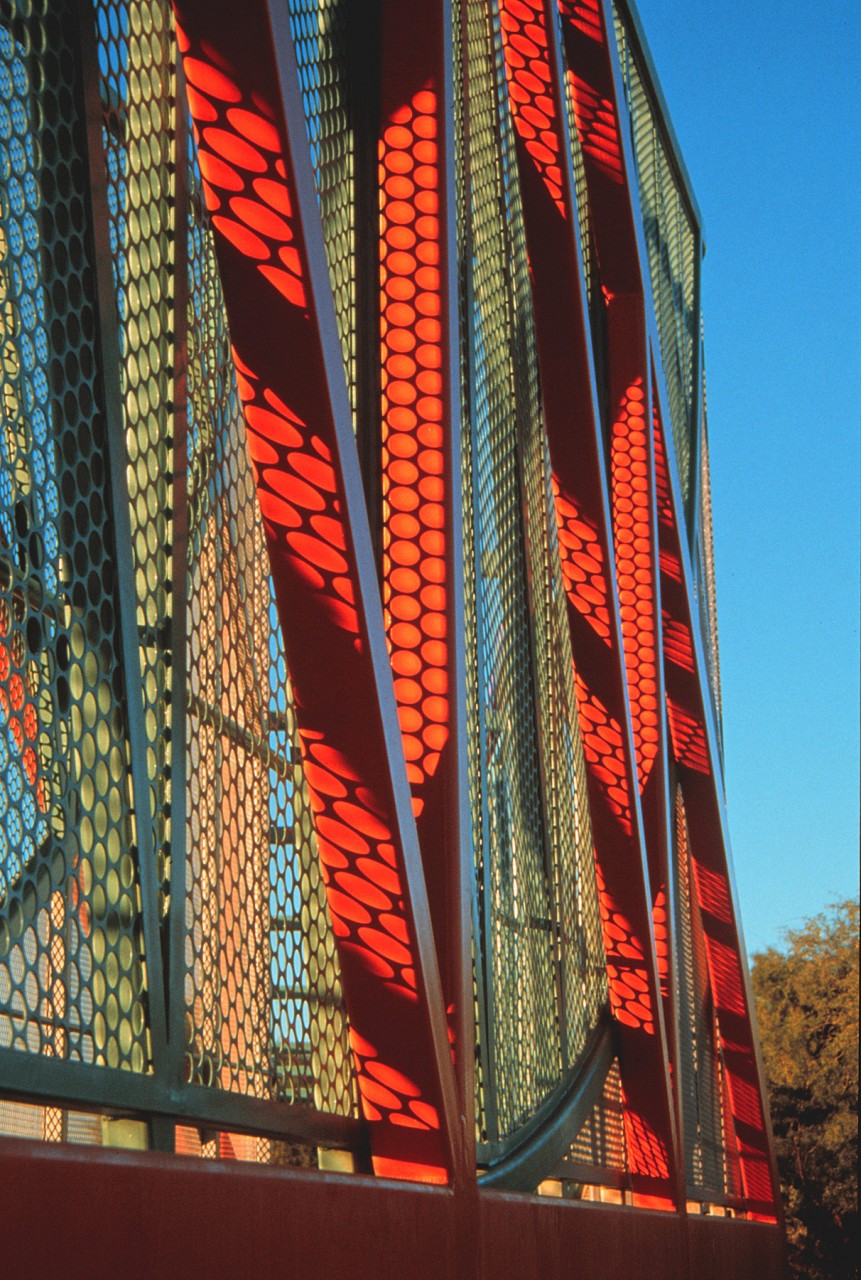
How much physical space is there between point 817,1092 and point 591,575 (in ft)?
91.6

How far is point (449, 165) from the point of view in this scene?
6078mm

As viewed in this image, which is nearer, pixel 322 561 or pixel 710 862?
pixel 322 561

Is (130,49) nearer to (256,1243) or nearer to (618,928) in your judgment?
(256,1243)

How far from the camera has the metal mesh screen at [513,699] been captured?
7.88m

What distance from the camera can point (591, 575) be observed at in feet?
31.1

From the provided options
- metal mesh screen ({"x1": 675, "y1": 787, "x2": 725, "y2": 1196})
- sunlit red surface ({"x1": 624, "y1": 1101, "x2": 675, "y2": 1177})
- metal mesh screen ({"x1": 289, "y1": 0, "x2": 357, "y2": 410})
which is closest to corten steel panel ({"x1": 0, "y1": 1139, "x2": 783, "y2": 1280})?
metal mesh screen ({"x1": 289, "y1": 0, "x2": 357, "y2": 410})

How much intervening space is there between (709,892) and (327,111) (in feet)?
37.4

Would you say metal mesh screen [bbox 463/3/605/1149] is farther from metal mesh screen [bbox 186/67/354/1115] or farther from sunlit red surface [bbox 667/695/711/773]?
sunlit red surface [bbox 667/695/711/773]

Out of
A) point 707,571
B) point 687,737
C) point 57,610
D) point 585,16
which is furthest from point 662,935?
point 707,571

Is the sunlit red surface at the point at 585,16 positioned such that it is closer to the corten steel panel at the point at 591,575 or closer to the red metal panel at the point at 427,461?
the corten steel panel at the point at 591,575

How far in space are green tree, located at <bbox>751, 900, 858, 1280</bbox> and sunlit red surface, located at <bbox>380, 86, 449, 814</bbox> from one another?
30499 mm

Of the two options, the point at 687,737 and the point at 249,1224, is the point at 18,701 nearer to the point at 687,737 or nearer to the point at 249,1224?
the point at 249,1224

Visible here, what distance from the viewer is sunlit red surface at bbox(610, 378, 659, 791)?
37.8 feet

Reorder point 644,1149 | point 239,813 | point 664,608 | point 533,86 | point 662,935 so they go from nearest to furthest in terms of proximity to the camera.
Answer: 1. point 239,813
2. point 533,86
3. point 644,1149
4. point 662,935
5. point 664,608
